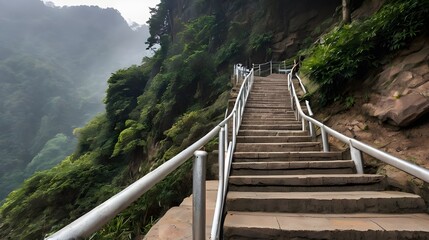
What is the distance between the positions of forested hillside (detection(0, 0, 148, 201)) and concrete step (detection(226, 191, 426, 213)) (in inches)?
1995

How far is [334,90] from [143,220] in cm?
507

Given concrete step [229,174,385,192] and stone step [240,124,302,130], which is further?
stone step [240,124,302,130]

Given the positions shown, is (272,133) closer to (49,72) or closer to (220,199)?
(220,199)

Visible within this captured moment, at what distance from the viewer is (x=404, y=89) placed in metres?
4.07

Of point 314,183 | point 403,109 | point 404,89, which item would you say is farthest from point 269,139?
point 404,89

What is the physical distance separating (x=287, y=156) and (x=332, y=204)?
4.98ft

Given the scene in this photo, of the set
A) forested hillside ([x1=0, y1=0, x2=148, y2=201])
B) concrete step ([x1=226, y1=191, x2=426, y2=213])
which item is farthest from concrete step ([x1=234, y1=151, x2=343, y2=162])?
forested hillside ([x1=0, y1=0, x2=148, y2=201])

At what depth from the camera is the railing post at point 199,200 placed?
3.86 feet

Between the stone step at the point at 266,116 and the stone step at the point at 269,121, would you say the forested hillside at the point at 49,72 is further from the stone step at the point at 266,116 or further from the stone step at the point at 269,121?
the stone step at the point at 269,121

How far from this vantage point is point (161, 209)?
509cm

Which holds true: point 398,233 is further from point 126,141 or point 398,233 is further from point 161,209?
point 126,141

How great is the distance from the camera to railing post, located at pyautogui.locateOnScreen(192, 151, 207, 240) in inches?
46.3

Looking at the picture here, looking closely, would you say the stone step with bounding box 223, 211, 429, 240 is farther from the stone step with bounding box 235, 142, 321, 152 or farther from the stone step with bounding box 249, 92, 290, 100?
the stone step with bounding box 249, 92, 290, 100

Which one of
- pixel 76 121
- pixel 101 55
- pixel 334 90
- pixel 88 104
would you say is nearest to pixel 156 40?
pixel 334 90
